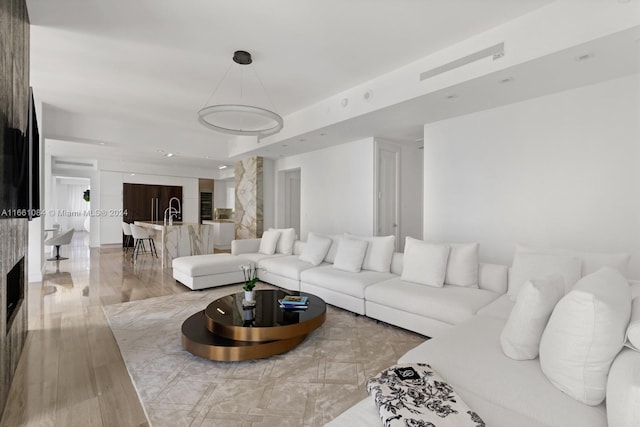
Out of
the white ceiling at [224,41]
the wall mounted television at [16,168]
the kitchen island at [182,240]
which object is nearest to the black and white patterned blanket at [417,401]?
the wall mounted television at [16,168]

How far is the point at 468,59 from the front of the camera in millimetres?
3119

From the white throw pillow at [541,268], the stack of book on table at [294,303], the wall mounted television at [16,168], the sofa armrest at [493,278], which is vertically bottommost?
the stack of book on table at [294,303]

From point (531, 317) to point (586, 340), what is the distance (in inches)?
13.6

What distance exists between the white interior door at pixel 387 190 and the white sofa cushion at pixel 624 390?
4.61 m

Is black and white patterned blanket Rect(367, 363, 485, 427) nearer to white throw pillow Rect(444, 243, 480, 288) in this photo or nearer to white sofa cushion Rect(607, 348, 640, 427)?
white sofa cushion Rect(607, 348, 640, 427)

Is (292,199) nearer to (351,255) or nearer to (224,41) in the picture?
(351,255)

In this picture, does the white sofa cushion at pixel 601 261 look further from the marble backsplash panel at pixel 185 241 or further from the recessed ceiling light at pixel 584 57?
the marble backsplash panel at pixel 185 241

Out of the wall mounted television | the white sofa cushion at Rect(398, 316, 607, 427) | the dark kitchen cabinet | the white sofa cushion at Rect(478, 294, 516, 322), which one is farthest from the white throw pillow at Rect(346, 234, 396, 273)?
the dark kitchen cabinet

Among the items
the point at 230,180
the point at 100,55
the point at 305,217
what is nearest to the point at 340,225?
the point at 305,217

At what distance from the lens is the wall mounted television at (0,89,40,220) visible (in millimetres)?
1868

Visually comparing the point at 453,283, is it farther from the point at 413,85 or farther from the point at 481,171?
the point at 413,85

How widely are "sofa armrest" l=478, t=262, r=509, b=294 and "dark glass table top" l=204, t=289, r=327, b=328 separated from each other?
1.69 m

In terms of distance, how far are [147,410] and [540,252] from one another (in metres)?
3.37

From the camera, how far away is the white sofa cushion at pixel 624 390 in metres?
0.97
